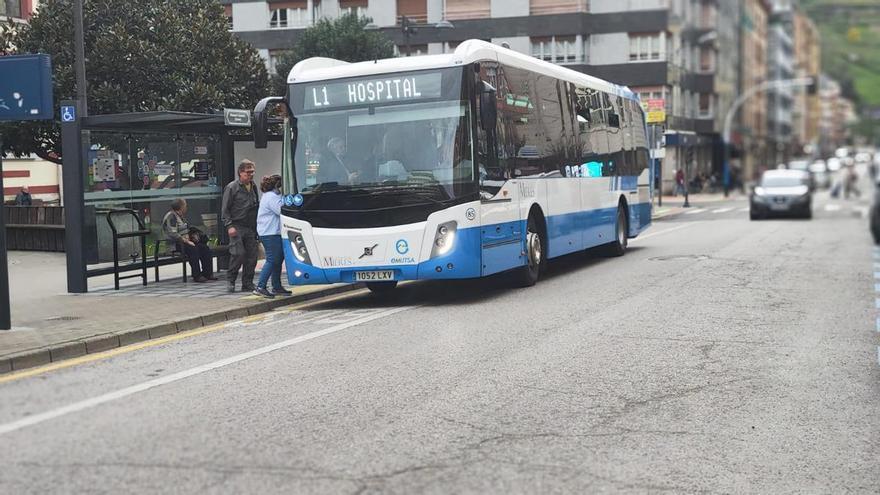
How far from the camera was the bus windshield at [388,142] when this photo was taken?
12.6 meters

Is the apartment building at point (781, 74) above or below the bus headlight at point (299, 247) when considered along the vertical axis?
above

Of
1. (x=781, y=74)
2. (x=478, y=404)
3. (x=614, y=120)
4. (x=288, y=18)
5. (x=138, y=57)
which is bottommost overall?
(x=478, y=404)

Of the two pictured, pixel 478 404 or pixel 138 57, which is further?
pixel 138 57

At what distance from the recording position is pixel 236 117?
50.4ft

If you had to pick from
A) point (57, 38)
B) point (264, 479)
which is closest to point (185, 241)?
point (264, 479)

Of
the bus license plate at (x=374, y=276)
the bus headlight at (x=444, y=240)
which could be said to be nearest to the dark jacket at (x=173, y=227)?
the bus license plate at (x=374, y=276)

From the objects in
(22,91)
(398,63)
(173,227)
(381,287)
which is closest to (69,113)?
(173,227)

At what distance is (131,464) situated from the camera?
554 cm

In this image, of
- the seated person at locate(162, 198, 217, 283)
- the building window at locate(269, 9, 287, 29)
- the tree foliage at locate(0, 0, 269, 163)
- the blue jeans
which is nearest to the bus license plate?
the blue jeans

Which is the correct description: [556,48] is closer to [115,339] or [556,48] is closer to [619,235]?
[619,235]

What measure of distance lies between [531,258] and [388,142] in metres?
3.12

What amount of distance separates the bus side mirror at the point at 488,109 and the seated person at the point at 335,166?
164 centimetres

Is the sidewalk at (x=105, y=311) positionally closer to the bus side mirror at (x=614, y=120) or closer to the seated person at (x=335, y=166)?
the seated person at (x=335, y=166)

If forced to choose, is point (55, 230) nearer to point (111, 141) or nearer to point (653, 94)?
point (111, 141)
